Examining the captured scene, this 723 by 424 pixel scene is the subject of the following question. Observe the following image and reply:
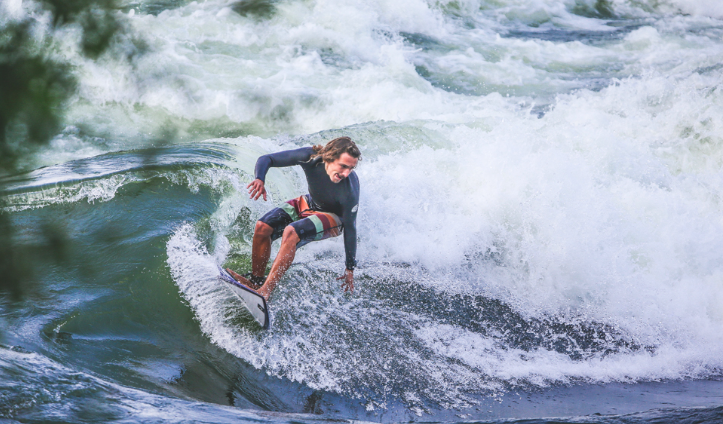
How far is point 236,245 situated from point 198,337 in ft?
5.88

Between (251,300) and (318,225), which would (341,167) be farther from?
(251,300)

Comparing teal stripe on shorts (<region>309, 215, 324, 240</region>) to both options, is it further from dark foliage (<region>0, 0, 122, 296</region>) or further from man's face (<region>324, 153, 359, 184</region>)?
dark foliage (<region>0, 0, 122, 296</region>)

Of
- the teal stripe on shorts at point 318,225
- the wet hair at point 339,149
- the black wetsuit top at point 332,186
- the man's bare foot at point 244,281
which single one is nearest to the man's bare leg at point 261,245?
the man's bare foot at point 244,281

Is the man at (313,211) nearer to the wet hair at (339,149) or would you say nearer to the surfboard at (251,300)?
the wet hair at (339,149)

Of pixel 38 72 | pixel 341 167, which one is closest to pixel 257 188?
pixel 341 167

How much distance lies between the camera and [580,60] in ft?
45.3

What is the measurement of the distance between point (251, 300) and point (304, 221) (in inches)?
32.3

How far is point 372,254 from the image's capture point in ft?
19.3

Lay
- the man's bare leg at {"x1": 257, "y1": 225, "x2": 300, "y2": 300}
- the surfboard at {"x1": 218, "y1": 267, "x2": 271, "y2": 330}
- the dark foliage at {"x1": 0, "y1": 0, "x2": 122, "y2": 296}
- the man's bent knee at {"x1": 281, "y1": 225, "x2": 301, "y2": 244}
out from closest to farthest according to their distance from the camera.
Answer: the dark foliage at {"x1": 0, "y1": 0, "x2": 122, "y2": 296} < the surfboard at {"x1": 218, "y1": 267, "x2": 271, "y2": 330} < the man's bare leg at {"x1": 257, "y1": 225, "x2": 300, "y2": 300} < the man's bent knee at {"x1": 281, "y1": 225, "x2": 301, "y2": 244}

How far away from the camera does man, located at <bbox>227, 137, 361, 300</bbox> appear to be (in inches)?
174

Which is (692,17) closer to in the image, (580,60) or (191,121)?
(580,60)

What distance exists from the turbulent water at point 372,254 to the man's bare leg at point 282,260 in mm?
285

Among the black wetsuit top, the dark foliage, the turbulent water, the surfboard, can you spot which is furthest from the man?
the dark foliage

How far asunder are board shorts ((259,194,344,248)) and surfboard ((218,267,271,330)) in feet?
2.03
